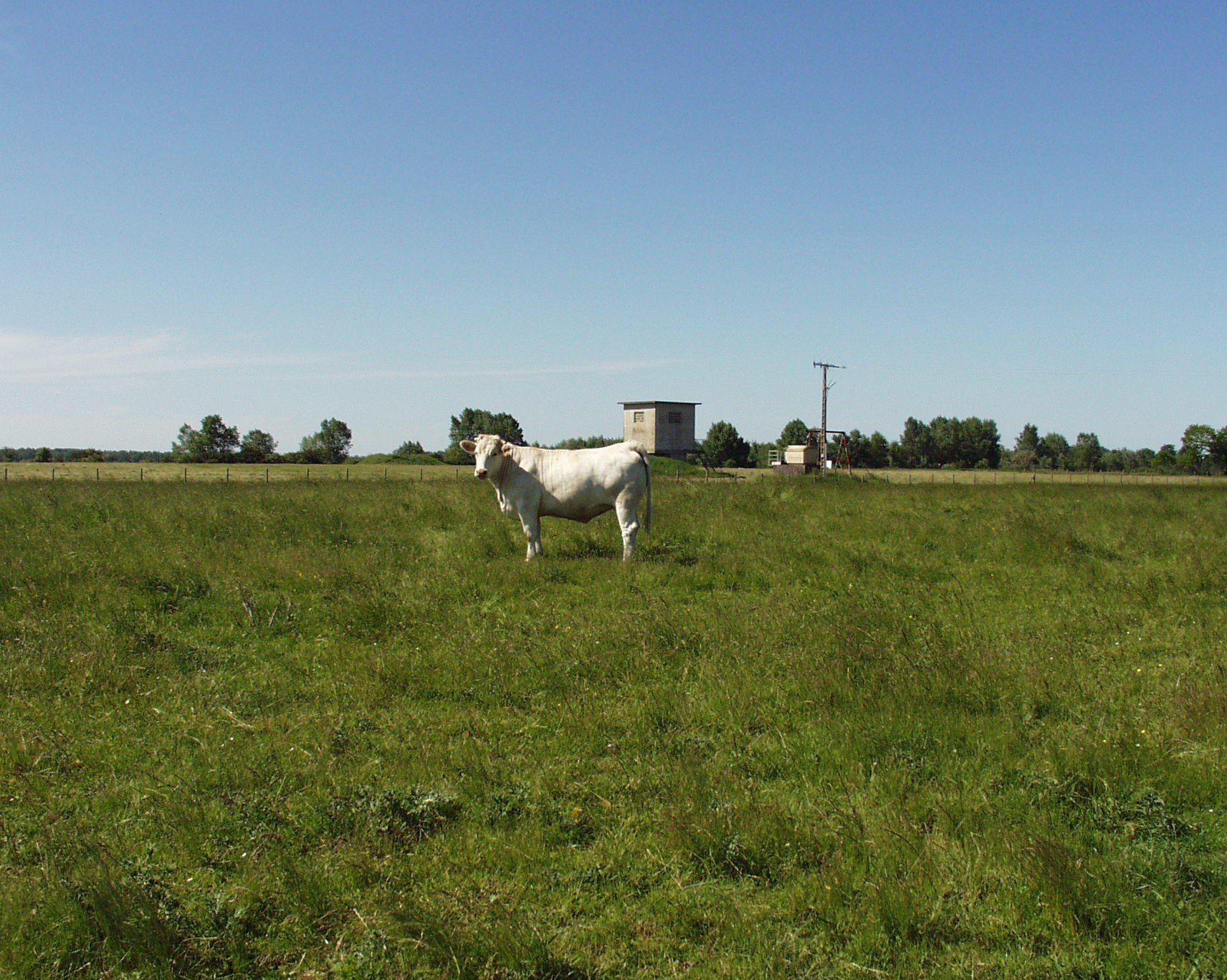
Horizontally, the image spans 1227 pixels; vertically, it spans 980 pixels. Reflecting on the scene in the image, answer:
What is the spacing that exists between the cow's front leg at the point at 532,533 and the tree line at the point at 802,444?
156 feet

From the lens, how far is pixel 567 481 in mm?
14055

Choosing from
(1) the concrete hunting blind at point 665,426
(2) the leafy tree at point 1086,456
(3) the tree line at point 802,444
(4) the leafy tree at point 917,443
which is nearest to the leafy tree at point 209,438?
(3) the tree line at point 802,444

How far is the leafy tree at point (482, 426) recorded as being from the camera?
89169mm

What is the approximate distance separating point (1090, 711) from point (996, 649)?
4.96 ft

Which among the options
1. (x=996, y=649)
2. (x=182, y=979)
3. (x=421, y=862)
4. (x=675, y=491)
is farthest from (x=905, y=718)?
(x=675, y=491)

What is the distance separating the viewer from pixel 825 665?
23.6 ft

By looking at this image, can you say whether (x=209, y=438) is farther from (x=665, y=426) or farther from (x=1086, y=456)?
(x=1086, y=456)

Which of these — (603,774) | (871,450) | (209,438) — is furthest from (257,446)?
(603,774)

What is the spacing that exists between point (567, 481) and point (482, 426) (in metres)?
80.5

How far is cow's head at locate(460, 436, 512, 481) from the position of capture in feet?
46.9

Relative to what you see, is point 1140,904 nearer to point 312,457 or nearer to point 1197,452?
point 312,457

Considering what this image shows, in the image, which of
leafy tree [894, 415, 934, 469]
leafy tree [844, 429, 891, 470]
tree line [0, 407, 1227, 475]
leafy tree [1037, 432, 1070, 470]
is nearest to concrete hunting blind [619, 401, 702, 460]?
tree line [0, 407, 1227, 475]

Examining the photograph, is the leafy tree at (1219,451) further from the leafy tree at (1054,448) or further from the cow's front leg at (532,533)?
the cow's front leg at (532,533)

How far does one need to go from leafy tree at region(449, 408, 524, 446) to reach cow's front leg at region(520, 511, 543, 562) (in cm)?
7072
